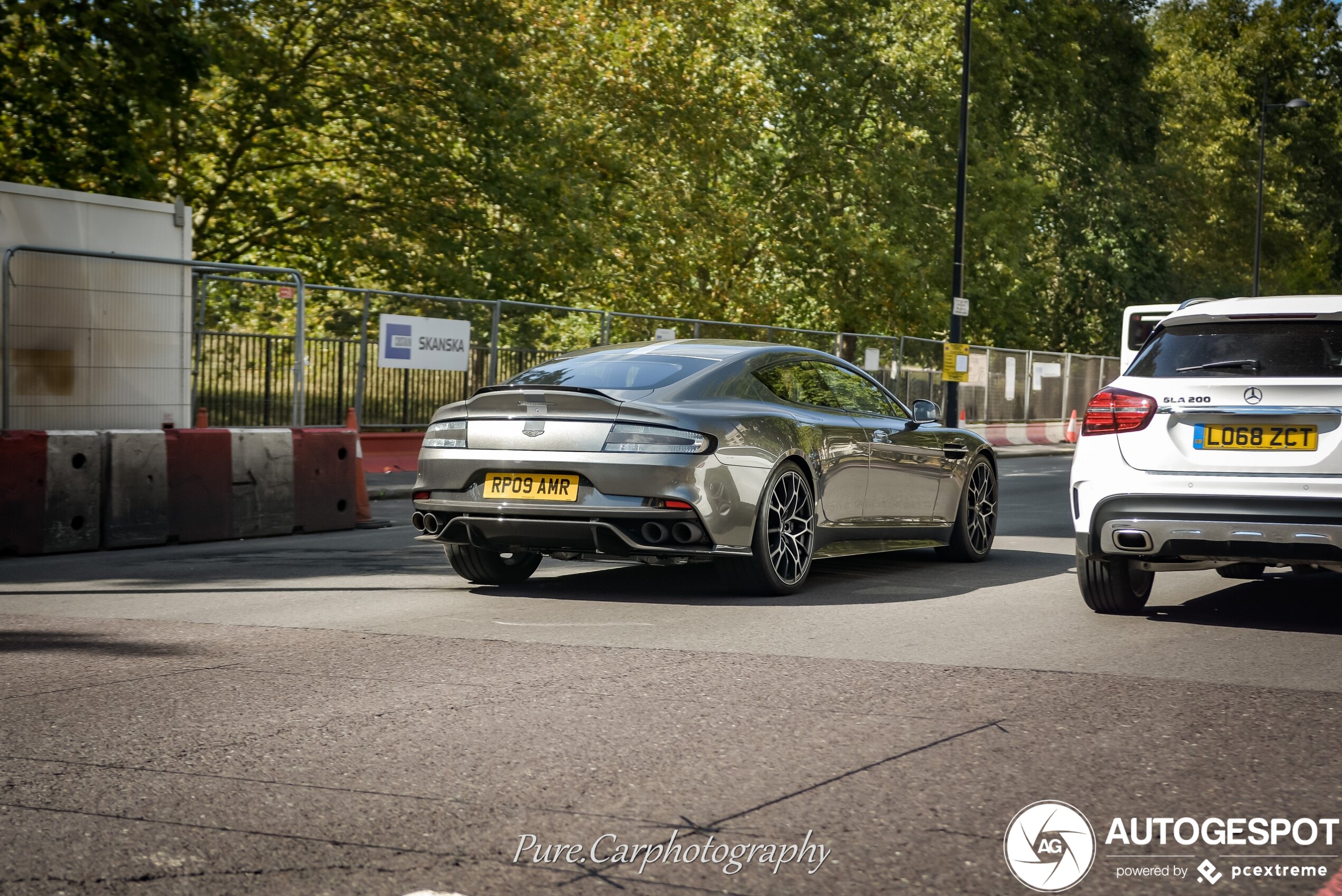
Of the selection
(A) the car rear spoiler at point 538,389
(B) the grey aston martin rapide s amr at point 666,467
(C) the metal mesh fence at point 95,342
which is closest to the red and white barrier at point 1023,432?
(C) the metal mesh fence at point 95,342

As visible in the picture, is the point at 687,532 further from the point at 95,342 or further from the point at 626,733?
the point at 95,342

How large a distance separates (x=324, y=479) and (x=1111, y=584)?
7154mm

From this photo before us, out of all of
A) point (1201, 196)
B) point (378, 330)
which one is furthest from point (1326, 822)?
point (1201, 196)

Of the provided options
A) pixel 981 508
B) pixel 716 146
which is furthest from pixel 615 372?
pixel 716 146

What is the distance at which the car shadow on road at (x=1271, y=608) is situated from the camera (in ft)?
24.5

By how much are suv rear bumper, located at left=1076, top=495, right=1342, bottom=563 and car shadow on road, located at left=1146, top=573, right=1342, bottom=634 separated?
618 millimetres

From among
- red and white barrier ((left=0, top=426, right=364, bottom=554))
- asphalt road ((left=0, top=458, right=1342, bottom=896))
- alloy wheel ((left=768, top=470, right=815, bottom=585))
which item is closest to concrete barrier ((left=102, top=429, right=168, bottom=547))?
red and white barrier ((left=0, top=426, right=364, bottom=554))

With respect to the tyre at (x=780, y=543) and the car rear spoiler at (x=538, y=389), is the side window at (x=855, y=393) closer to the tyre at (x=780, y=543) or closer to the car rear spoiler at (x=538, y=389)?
the tyre at (x=780, y=543)

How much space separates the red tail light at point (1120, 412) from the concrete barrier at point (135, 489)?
6.92m

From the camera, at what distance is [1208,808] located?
4.04m

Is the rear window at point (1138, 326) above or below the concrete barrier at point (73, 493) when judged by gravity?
above

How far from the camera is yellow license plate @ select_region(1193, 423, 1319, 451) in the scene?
6809 mm

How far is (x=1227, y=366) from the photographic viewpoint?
7.07 m

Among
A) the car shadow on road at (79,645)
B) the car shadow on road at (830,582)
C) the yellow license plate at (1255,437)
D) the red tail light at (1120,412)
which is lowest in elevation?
the car shadow on road at (79,645)
